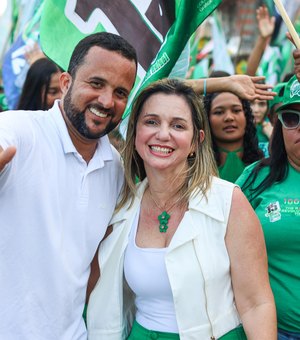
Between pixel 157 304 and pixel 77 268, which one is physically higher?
pixel 77 268

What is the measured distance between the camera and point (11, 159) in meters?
2.32

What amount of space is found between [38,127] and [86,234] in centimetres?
56

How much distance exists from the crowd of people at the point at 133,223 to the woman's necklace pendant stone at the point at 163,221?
0.04 ft

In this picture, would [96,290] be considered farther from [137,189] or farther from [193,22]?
[193,22]

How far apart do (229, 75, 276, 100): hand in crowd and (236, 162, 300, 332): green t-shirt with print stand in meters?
0.69

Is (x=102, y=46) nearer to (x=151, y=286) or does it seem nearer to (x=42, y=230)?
(x=42, y=230)

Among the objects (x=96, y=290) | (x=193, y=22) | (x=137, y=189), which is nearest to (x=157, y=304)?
(x=96, y=290)

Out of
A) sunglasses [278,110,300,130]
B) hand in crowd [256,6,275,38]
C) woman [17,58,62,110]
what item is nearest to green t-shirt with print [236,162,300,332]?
sunglasses [278,110,300,130]

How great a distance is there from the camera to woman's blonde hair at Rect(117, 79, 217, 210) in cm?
294

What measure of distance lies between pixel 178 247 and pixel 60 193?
23.7 inches

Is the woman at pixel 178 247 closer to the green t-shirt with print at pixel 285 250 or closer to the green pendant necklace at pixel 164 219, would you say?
the green pendant necklace at pixel 164 219

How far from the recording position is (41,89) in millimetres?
5488

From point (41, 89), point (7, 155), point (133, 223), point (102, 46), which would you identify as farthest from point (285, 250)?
point (41, 89)

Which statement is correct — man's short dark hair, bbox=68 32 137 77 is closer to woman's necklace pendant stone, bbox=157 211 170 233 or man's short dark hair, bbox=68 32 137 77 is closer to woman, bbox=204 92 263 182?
woman's necklace pendant stone, bbox=157 211 170 233
